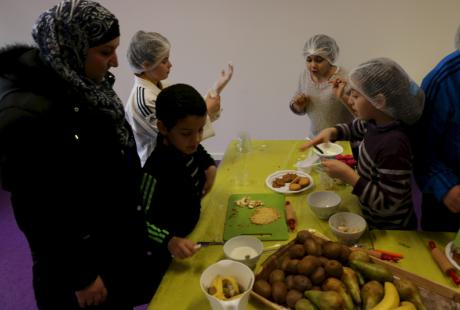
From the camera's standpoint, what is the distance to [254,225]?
1.45 m

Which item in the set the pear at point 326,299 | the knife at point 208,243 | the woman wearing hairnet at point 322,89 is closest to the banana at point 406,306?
the pear at point 326,299

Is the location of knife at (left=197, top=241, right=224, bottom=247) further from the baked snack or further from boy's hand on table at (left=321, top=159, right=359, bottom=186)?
boy's hand on table at (left=321, top=159, right=359, bottom=186)

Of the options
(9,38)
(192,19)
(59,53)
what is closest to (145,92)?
(59,53)

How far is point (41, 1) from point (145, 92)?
2429 mm

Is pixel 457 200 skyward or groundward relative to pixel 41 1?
groundward

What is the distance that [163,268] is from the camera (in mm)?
1326

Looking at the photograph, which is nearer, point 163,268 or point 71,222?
point 71,222

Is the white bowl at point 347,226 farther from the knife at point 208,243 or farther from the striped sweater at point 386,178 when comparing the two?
the knife at point 208,243

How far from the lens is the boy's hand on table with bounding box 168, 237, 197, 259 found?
3.92ft

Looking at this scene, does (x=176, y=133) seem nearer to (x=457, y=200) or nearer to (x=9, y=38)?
(x=457, y=200)

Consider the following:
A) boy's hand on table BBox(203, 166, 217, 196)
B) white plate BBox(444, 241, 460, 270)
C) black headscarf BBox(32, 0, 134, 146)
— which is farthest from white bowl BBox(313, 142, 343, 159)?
black headscarf BBox(32, 0, 134, 146)

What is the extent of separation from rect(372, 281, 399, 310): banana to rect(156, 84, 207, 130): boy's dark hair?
83 cm

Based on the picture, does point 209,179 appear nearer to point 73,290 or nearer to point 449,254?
point 73,290

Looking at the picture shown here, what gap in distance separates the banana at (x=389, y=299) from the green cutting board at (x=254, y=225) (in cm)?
42
